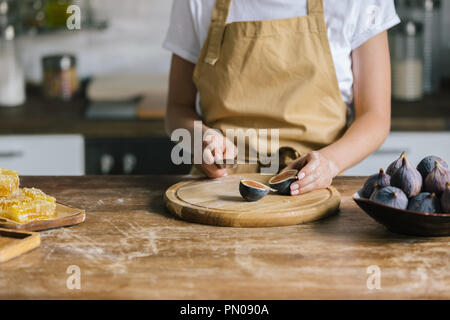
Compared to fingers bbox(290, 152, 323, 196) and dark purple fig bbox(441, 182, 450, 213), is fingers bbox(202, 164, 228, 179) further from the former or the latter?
dark purple fig bbox(441, 182, 450, 213)

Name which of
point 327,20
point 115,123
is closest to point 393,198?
point 327,20

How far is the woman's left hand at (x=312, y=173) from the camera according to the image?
1.36 m

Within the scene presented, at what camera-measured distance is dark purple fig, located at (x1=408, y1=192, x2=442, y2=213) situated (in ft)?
3.60

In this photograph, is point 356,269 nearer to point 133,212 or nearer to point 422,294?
point 422,294

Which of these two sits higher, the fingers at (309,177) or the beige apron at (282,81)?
the beige apron at (282,81)

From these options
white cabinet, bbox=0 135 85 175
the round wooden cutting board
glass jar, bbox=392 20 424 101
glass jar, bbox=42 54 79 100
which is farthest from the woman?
glass jar, bbox=42 54 79 100

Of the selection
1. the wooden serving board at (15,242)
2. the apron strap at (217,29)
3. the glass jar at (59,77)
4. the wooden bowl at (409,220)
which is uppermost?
the apron strap at (217,29)

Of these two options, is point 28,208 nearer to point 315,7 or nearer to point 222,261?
point 222,261

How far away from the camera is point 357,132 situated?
1.65m

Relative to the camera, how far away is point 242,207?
49.8 inches

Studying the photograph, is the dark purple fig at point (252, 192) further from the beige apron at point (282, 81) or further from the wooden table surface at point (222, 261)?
the beige apron at point (282, 81)

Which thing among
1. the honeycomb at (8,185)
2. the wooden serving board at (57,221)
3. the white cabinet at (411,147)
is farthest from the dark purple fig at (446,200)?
the white cabinet at (411,147)
